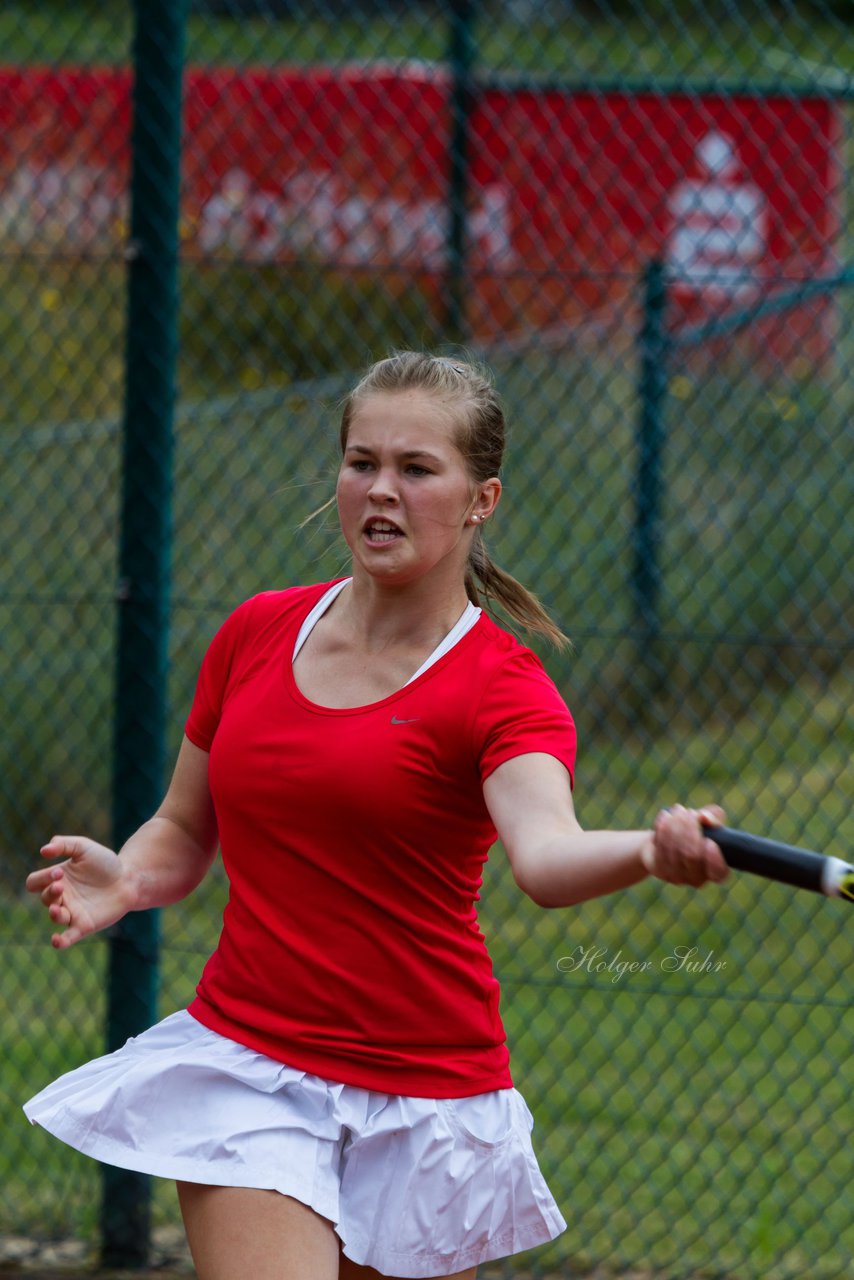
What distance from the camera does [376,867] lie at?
2.18 metres

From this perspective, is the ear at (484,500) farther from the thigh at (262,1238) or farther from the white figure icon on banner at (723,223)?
the white figure icon on banner at (723,223)

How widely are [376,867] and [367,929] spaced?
0.08 metres

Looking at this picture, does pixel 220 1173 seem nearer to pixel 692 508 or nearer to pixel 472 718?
pixel 472 718

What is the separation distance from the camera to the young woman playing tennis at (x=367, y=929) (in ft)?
6.99

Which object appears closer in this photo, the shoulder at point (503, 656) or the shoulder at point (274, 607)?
the shoulder at point (503, 656)

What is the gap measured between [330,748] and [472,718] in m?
0.19

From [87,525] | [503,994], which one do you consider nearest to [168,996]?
[503,994]

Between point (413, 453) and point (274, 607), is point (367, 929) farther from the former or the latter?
point (413, 453)

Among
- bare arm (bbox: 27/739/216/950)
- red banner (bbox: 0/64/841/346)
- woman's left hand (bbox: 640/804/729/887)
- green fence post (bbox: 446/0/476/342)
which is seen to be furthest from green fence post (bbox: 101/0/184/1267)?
woman's left hand (bbox: 640/804/729/887)

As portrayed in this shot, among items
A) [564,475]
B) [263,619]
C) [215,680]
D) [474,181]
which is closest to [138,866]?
[215,680]

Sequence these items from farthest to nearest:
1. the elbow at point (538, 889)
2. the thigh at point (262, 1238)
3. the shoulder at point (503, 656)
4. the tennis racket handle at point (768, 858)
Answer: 1. the shoulder at point (503, 656)
2. the thigh at point (262, 1238)
3. the elbow at point (538, 889)
4. the tennis racket handle at point (768, 858)

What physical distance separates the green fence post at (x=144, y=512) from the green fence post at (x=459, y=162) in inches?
32.9

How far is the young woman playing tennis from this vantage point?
83.9 inches
